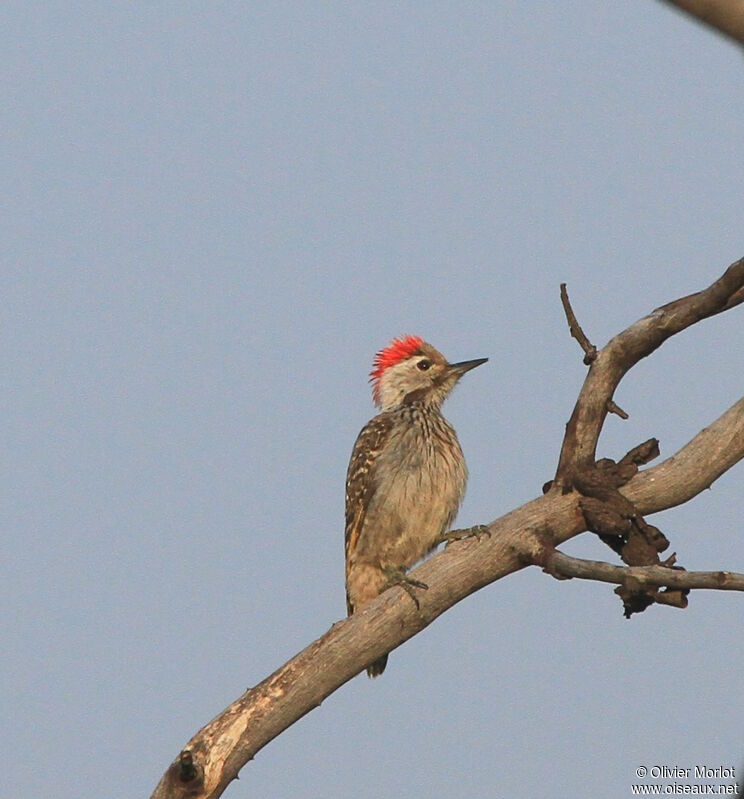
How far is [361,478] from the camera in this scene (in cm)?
907

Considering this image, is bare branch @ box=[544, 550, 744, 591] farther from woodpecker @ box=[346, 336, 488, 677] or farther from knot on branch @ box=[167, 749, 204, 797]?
woodpecker @ box=[346, 336, 488, 677]

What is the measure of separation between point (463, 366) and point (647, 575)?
4.29m

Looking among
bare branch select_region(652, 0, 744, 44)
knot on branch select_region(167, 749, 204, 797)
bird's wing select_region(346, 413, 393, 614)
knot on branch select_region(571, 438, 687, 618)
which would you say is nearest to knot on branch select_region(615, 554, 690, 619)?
knot on branch select_region(571, 438, 687, 618)

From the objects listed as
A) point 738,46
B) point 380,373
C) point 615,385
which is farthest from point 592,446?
point 738,46

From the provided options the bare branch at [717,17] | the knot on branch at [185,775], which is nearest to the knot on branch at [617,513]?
the knot on branch at [185,775]

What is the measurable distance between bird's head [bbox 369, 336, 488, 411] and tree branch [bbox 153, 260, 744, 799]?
301 cm

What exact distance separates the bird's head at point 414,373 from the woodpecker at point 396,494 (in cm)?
23

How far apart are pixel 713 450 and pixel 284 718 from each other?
2.85 metres

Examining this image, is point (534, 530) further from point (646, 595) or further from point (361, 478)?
point (361, 478)

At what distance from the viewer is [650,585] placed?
19.5 feet

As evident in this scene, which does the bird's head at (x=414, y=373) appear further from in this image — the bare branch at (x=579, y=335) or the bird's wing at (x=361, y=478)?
the bare branch at (x=579, y=335)

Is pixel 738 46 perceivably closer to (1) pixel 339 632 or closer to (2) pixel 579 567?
(2) pixel 579 567

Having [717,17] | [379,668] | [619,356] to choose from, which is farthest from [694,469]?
[717,17]

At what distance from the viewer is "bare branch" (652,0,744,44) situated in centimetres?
235
